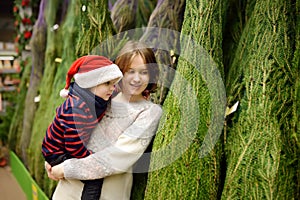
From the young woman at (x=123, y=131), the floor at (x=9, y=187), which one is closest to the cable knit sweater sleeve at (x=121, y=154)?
the young woman at (x=123, y=131)

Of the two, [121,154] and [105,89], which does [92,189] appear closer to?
[121,154]

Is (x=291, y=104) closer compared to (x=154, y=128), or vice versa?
(x=291, y=104)

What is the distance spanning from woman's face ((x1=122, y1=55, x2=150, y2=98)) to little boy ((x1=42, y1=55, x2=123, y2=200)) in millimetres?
43

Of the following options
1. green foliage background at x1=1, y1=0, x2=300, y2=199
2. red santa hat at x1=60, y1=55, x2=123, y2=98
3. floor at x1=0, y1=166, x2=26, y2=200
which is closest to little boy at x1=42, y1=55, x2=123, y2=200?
red santa hat at x1=60, y1=55, x2=123, y2=98

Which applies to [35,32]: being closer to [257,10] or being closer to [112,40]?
[112,40]

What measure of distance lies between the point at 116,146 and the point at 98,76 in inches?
11.0

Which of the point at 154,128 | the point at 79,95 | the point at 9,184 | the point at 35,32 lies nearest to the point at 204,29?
the point at 154,128

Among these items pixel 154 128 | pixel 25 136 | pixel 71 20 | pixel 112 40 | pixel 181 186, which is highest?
pixel 71 20

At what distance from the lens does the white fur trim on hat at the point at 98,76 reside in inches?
55.4

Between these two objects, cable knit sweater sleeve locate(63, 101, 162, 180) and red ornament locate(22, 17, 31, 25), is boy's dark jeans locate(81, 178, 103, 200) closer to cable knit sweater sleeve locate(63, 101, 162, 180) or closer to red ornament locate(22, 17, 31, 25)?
cable knit sweater sleeve locate(63, 101, 162, 180)

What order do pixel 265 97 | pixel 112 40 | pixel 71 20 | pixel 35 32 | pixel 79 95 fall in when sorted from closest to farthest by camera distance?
pixel 265 97 → pixel 79 95 → pixel 112 40 → pixel 71 20 → pixel 35 32

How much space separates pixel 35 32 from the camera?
312 centimetres

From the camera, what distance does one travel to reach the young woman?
144cm

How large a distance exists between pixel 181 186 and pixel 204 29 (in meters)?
0.58
